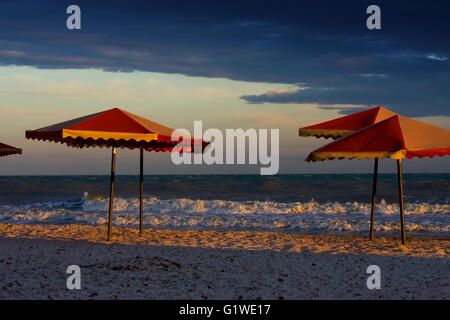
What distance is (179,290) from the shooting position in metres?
6.73

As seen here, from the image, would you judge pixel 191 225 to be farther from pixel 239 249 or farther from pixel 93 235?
pixel 239 249

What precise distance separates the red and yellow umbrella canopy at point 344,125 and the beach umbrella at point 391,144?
2.33 meters

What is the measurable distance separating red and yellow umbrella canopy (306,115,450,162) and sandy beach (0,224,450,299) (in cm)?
201

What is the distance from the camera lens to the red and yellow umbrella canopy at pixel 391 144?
882 cm

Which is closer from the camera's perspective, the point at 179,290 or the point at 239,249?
the point at 179,290

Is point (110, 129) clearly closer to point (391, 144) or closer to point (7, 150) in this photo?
point (7, 150)

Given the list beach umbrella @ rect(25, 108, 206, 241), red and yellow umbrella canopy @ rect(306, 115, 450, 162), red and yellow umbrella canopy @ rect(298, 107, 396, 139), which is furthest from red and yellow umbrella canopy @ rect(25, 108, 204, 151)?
red and yellow umbrella canopy @ rect(298, 107, 396, 139)

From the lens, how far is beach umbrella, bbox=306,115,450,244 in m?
8.82

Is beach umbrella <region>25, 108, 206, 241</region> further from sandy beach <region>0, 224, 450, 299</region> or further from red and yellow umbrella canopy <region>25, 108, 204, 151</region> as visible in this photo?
sandy beach <region>0, 224, 450, 299</region>

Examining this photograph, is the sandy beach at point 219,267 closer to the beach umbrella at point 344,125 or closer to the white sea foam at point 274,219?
the beach umbrella at point 344,125

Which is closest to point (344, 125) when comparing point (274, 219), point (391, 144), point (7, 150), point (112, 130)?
point (391, 144)
